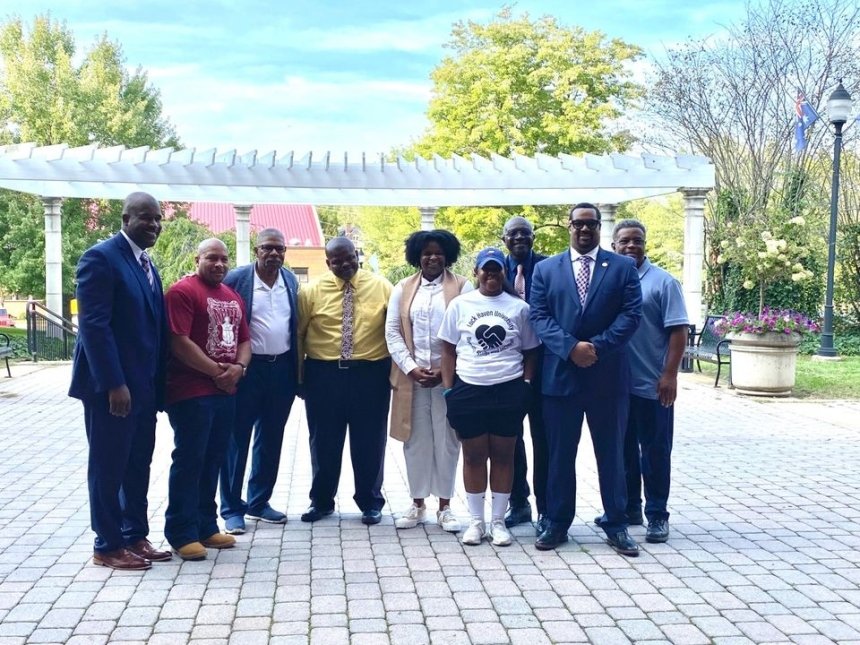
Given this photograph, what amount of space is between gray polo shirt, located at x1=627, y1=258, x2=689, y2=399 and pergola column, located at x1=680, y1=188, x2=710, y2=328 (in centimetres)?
1041

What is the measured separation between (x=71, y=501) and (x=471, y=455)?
9.50 ft

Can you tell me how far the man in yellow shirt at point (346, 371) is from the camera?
517cm

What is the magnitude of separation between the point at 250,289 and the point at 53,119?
84.4 ft

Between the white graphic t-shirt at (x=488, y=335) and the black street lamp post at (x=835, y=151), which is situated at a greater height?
the black street lamp post at (x=835, y=151)

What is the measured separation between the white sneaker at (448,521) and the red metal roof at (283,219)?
41147 mm

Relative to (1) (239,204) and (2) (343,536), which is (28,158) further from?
(2) (343,536)

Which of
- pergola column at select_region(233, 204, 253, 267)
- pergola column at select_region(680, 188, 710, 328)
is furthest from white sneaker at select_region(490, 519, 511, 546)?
pergola column at select_region(233, 204, 253, 267)

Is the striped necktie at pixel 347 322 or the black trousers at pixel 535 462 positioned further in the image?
the striped necktie at pixel 347 322

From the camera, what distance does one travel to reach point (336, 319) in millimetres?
5184

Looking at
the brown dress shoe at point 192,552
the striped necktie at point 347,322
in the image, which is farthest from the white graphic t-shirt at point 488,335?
the brown dress shoe at point 192,552

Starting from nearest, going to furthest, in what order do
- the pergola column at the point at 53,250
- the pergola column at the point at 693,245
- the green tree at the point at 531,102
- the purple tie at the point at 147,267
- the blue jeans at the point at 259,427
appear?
1. the purple tie at the point at 147,267
2. the blue jeans at the point at 259,427
3. the pergola column at the point at 693,245
4. the pergola column at the point at 53,250
5. the green tree at the point at 531,102

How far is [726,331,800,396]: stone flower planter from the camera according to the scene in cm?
1073

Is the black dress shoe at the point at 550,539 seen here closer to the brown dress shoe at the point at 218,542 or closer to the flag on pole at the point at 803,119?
the brown dress shoe at the point at 218,542

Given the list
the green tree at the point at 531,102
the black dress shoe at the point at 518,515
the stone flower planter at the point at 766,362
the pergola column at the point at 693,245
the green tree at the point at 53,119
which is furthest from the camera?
the green tree at the point at 531,102
